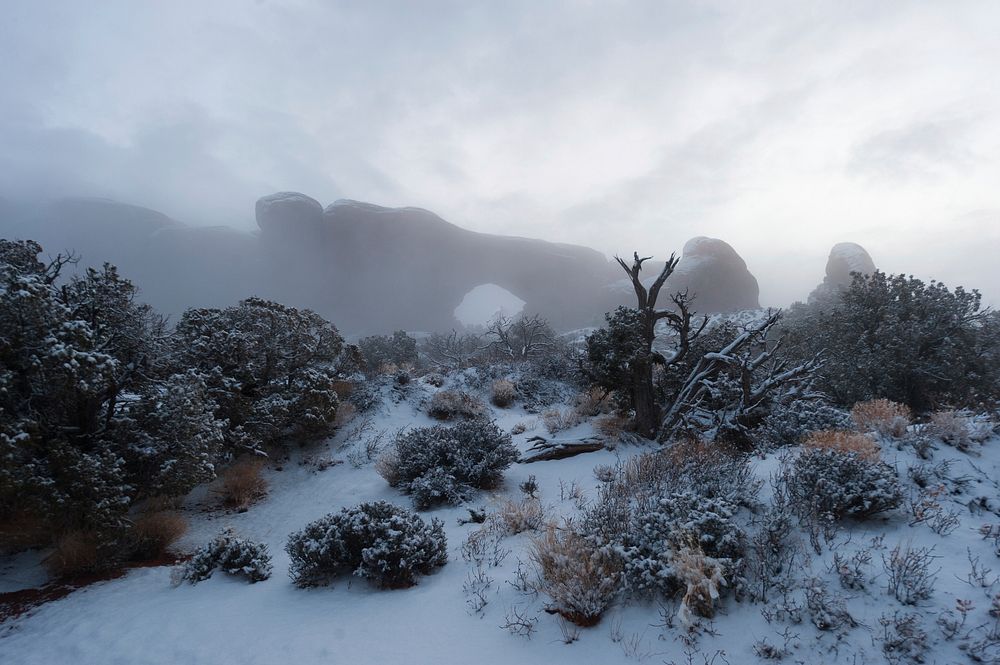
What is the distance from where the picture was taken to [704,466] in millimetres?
5742

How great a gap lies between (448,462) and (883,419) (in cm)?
773

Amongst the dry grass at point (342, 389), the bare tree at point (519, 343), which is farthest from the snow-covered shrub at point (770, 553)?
the bare tree at point (519, 343)

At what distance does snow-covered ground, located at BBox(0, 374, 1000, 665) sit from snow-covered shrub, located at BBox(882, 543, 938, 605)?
62 millimetres

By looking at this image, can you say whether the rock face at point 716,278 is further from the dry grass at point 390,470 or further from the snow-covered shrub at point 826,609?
the snow-covered shrub at point 826,609

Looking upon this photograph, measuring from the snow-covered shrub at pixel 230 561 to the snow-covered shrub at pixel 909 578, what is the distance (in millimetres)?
7022

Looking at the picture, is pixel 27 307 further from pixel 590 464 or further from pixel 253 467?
pixel 590 464

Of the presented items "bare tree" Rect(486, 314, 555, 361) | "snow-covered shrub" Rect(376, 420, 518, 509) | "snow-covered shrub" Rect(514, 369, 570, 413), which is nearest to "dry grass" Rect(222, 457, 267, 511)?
"snow-covered shrub" Rect(376, 420, 518, 509)

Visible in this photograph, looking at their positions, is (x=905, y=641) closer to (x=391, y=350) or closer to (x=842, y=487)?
(x=842, y=487)

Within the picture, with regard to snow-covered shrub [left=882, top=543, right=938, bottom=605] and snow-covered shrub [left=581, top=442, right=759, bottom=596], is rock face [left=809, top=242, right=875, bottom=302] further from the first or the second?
snow-covered shrub [left=882, top=543, right=938, bottom=605]

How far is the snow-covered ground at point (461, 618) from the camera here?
3.15 metres

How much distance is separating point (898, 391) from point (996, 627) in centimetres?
1259

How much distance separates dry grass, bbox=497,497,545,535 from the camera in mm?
6078

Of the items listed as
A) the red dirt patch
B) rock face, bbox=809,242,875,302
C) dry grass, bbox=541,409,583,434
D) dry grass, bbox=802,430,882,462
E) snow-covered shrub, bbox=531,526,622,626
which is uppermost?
rock face, bbox=809,242,875,302

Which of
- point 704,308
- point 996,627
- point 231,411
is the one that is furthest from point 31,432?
point 704,308
